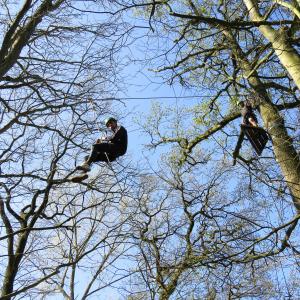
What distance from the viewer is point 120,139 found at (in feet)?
20.3

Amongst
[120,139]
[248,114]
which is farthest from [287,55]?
[120,139]

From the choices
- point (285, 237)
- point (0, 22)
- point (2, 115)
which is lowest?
point (285, 237)

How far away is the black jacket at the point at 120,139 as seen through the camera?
6.18 meters

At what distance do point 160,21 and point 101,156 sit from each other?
2.40 m

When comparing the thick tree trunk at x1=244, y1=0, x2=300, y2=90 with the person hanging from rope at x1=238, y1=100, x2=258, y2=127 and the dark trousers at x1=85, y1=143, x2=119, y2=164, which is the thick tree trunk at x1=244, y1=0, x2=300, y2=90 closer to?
the person hanging from rope at x1=238, y1=100, x2=258, y2=127

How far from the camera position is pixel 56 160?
7.31m

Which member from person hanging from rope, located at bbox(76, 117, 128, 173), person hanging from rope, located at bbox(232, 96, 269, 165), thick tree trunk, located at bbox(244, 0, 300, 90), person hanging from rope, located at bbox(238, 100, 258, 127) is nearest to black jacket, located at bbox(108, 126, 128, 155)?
person hanging from rope, located at bbox(76, 117, 128, 173)

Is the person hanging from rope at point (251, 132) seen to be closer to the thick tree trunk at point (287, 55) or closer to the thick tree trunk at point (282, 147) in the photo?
the thick tree trunk at point (282, 147)

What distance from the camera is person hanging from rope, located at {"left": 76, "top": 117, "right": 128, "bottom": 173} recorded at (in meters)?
6.13

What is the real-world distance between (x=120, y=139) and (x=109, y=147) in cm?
20

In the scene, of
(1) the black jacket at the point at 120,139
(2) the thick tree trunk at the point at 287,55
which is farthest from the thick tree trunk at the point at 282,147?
(1) the black jacket at the point at 120,139

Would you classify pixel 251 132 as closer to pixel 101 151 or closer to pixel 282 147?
pixel 282 147

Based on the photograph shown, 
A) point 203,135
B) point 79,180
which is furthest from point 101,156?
point 203,135

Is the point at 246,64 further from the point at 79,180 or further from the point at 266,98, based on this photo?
the point at 79,180
